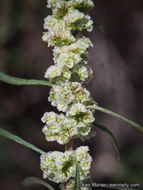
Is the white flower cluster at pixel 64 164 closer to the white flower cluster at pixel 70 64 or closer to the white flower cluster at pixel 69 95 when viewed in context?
the white flower cluster at pixel 69 95

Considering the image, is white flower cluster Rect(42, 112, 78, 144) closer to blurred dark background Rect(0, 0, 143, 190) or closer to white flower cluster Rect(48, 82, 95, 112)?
white flower cluster Rect(48, 82, 95, 112)

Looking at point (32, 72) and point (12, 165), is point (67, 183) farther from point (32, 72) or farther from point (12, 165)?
point (32, 72)

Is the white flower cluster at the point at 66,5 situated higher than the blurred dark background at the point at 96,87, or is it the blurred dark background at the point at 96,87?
the blurred dark background at the point at 96,87

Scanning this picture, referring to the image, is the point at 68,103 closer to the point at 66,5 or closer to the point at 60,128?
the point at 60,128

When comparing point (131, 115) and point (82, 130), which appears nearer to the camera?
point (82, 130)

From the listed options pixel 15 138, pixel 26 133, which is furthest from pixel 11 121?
pixel 15 138

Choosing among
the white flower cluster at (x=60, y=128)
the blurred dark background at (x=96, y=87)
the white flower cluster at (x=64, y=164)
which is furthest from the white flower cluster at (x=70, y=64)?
the blurred dark background at (x=96, y=87)

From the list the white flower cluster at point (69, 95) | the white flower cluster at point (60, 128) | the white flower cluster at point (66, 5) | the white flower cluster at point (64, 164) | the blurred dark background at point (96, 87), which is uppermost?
the blurred dark background at point (96, 87)
